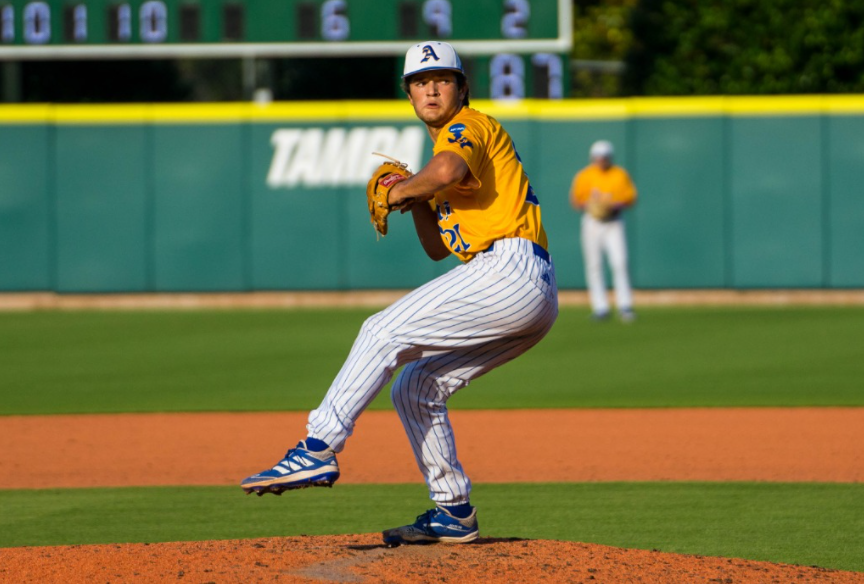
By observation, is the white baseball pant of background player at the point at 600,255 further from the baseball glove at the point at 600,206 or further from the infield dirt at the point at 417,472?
the infield dirt at the point at 417,472

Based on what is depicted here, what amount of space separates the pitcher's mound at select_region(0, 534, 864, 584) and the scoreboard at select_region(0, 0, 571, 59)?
12.1m

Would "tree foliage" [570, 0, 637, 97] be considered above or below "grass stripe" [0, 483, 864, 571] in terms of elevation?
above

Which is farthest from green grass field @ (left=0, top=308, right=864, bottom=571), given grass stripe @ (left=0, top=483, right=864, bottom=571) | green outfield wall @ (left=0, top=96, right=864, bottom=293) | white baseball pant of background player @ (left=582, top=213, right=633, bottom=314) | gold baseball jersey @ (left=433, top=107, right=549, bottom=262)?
gold baseball jersey @ (left=433, top=107, right=549, bottom=262)

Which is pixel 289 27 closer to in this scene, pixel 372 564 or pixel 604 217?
pixel 604 217

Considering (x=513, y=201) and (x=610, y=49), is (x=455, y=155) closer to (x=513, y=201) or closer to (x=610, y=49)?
(x=513, y=201)

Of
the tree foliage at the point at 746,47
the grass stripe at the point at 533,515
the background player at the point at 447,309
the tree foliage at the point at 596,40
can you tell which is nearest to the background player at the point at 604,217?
the grass stripe at the point at 533,515

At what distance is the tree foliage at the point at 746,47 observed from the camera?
21.6 m

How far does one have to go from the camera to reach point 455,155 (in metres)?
4.20

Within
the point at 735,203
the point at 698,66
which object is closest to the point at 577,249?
the point at 735,203

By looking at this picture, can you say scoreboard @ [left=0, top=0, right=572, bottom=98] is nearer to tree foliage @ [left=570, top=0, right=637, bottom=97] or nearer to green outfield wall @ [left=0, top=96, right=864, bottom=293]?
green outfield wall @ [left=0, top=96, right=864, bottom=293]

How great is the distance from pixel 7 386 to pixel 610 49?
2648 centimetres

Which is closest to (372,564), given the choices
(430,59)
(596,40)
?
(430,59)

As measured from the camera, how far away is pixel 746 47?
2292 cm

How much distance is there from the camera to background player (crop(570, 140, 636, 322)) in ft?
47.3
